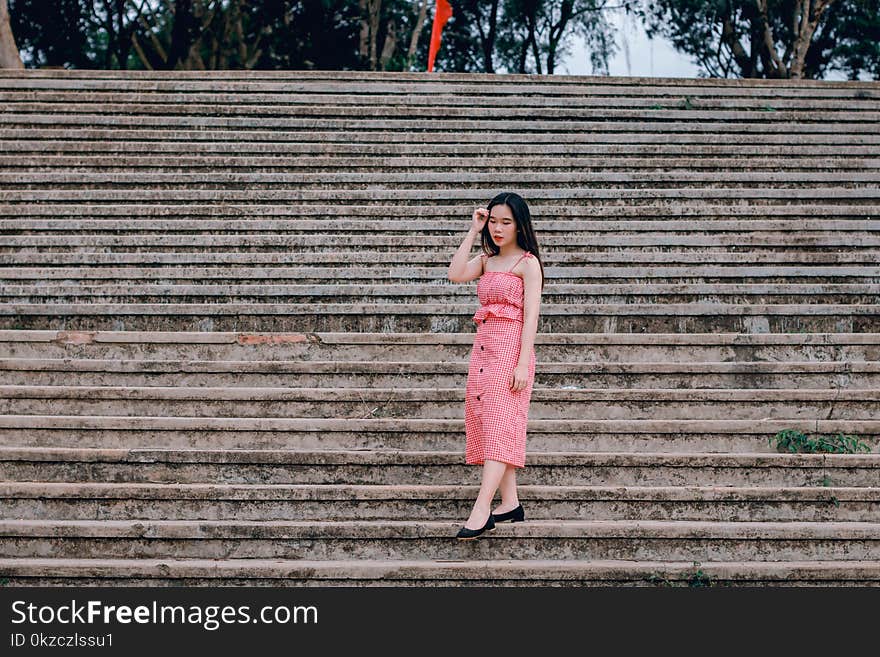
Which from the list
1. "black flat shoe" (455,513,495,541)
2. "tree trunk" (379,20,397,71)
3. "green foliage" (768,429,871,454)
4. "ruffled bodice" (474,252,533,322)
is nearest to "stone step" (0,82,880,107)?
"green foliage" (768,429,871,454)

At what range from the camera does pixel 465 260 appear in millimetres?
4715

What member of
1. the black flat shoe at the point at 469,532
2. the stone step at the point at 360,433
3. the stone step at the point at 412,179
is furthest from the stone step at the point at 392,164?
the black flat shoe at the point at 469,532

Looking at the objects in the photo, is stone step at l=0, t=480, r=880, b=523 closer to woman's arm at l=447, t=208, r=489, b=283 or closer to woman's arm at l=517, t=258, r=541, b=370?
woman's arm at l=517, t=258, r=541, b=370

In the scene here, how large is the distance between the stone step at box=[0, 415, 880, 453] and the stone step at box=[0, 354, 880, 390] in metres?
0.52

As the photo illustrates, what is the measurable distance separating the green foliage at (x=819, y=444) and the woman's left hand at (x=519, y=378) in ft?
5.36

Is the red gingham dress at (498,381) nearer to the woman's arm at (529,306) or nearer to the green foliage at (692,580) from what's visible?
the woman's arm at (529,306)

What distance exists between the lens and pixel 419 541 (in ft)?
14.9

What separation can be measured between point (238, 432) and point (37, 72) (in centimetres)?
760

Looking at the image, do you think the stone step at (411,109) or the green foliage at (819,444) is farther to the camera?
the stone step at (411,109)

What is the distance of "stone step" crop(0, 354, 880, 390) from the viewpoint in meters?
5.74

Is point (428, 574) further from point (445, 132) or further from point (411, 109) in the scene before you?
point (411, 109)

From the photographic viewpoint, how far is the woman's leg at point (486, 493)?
4.43 metres
